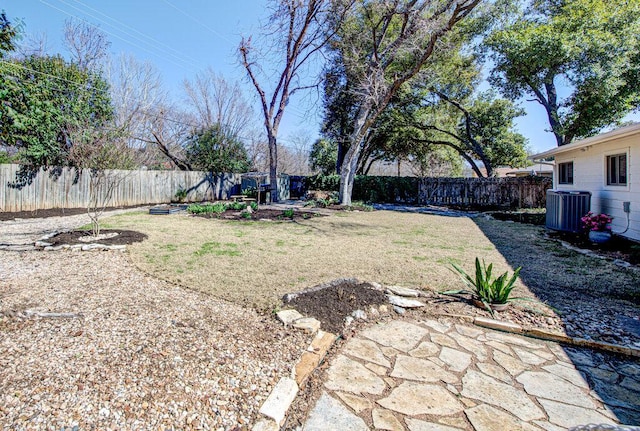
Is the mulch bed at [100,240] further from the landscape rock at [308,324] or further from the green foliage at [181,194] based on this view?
the green foliage at [181,194]

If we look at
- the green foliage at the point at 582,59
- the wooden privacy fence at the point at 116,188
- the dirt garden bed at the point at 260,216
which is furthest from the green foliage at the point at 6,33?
the green foliage at the point at 582,59

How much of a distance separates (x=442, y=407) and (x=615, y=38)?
15.2 meters

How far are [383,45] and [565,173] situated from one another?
355 inches

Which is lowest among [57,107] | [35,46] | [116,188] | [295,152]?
[116,188]

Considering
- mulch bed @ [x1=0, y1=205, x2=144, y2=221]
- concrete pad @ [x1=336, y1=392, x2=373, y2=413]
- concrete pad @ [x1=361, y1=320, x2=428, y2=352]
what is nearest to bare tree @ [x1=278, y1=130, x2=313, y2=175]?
mulch bed @ [x1=0, y1=205, x2=144, y2=221]

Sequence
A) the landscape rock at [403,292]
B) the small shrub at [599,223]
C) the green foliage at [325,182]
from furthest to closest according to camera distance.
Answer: the green foliage at [325,182]
the small shrub at [599,223]
the landscape rock at [403,292]

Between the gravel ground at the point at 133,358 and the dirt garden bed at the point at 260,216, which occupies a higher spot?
the dirt garden bed at the point at 260,216

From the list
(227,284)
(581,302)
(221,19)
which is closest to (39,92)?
(221,19)

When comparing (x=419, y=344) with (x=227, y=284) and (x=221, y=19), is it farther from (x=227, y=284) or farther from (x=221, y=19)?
(x=221, y=19)

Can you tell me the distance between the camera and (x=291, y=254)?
516cm

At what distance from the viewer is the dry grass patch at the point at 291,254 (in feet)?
12.3

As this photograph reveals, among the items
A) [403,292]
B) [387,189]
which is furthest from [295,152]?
[403,292]

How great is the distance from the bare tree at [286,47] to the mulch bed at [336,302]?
472 inches

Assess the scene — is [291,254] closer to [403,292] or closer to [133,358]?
[403,292]
